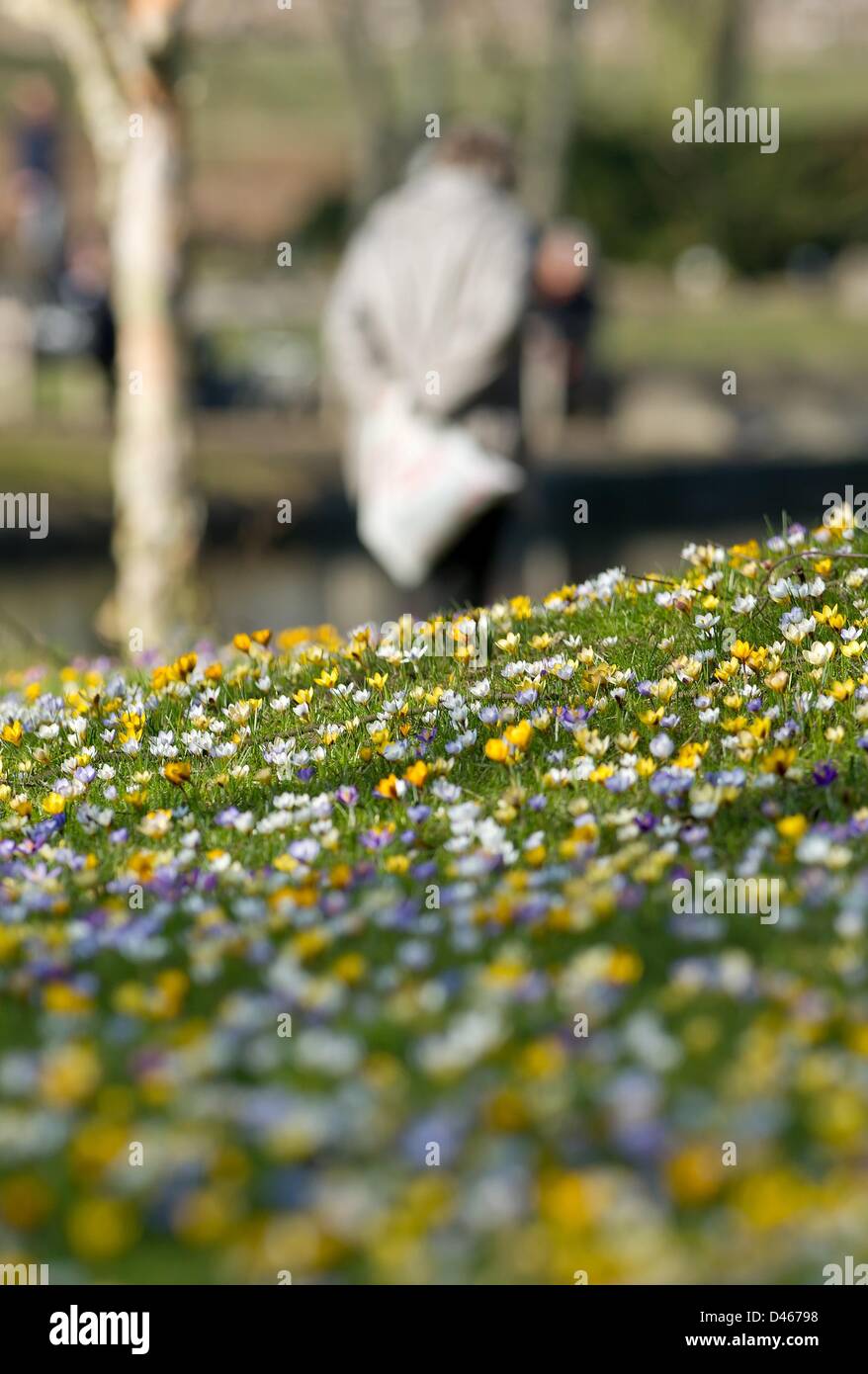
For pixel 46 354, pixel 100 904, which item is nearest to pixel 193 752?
pixel 100 904

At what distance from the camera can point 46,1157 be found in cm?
243

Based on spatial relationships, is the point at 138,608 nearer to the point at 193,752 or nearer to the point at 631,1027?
the point at 193,752

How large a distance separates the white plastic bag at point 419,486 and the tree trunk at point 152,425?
15.8 feet

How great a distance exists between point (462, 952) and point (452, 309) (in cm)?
457

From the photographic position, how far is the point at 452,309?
720 cm

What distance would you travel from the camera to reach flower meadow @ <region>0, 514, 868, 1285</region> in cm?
222

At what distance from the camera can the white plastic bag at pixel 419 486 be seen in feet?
21.9

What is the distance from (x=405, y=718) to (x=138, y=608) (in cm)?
750
